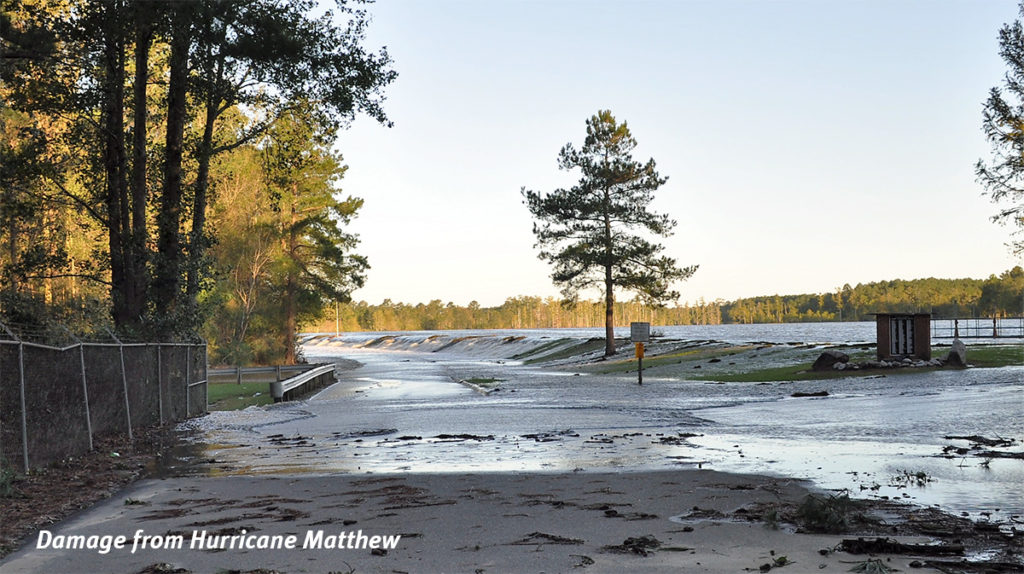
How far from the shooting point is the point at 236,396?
3112 cm

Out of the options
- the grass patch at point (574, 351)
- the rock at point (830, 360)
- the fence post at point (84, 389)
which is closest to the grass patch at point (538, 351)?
the grass patch at point (574, 351)

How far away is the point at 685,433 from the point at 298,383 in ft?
53.6

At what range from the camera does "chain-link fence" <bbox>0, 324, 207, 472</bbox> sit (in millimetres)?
10750

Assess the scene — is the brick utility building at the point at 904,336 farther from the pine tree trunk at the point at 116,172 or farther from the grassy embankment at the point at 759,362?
the pine tree trunk at the point at 116,172

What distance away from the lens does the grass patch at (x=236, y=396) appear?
27375 millimetres

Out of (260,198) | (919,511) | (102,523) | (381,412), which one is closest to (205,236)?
(381,412)

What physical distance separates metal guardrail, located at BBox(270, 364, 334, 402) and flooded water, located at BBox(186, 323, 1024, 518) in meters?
0.92

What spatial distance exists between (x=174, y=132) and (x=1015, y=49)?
112ft

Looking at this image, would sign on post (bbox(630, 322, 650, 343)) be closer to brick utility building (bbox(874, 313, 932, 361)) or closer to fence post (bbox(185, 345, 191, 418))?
brick utility building (bbox(874, 313, 932, 361))

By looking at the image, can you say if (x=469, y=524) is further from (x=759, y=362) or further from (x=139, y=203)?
(x=759, y=362)

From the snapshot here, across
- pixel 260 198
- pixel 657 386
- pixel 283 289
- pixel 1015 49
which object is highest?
pixel 1015 49

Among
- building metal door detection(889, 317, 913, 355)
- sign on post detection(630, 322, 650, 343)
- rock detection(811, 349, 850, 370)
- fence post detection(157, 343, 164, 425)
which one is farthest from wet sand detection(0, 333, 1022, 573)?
building metal door detection(889, 317, 913, 355)

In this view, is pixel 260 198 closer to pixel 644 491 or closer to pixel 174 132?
pixel 174 132

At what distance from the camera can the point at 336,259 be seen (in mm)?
61188
